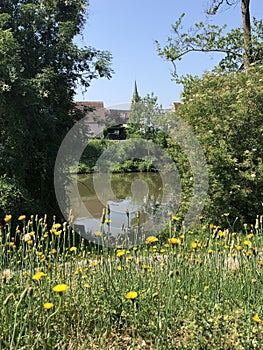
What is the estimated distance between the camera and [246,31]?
9547mm

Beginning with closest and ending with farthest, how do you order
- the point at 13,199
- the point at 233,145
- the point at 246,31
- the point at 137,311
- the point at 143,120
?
the point at 137,311 < the point at 13,199 < the point at 233,145 < the point at 246,31 < the point at 143,120

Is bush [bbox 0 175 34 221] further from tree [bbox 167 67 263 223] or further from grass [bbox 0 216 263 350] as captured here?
grass [bbox 0 216 263 350]

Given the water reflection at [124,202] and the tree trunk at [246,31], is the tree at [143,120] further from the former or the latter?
the tree trunk at [246,31]

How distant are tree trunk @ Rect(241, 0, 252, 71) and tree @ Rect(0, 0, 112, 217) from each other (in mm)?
3787

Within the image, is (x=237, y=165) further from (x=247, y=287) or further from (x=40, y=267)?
(x=40, y=267)

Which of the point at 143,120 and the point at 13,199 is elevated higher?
the point at 143,120

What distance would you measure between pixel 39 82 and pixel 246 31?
590 cm

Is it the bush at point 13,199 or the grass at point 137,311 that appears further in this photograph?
the bush at point 13,199

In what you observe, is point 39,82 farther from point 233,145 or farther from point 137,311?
point 137,311

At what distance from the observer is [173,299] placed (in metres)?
2.10

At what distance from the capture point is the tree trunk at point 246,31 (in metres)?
9.40

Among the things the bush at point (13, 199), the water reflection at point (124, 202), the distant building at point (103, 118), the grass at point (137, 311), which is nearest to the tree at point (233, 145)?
the water reflection at point (124, 202)

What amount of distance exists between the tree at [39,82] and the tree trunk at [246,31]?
12.4ft

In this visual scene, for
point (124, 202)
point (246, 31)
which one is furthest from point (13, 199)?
point (246, 31)
